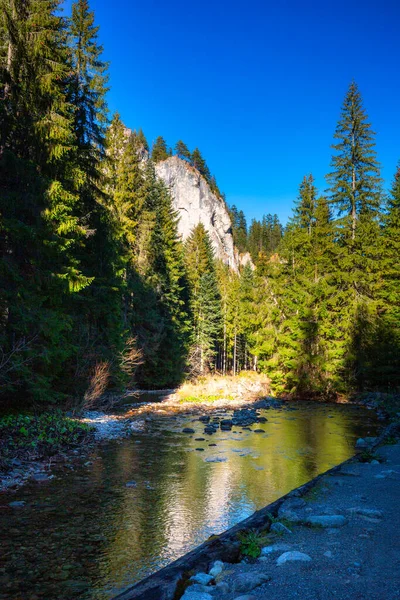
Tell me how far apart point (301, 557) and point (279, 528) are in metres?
1.00

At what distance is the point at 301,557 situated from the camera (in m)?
4.04

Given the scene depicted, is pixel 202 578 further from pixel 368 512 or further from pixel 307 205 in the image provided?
pixel 307 205

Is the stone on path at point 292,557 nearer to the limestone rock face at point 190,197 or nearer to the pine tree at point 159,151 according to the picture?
the limestone rock face at point 190,197

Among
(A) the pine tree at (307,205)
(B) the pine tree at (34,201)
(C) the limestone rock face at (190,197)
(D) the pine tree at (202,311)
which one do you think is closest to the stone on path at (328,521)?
(B) the pine tree at (34,201)

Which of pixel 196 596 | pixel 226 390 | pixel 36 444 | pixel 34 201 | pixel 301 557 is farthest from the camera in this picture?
pixel 226 390

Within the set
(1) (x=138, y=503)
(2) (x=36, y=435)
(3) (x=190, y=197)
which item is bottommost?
(1) (x=138, y=503)

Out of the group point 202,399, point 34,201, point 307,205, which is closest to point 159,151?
point 307,205

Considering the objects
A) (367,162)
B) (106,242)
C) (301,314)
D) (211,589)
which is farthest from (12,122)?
(367,162)

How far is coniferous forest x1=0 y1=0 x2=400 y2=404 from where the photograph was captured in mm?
12617

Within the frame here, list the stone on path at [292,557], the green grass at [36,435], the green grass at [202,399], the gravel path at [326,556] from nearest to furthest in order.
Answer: the gravel path at [326,556] < the stone on path at [292,557] < the green grass at [36,435] < the green grass at [202,399]

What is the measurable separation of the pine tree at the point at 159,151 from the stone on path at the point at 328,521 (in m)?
99.7

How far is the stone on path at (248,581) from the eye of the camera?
3521 mm

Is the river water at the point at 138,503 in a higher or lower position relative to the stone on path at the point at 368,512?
lower

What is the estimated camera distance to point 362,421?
61.6 ft
